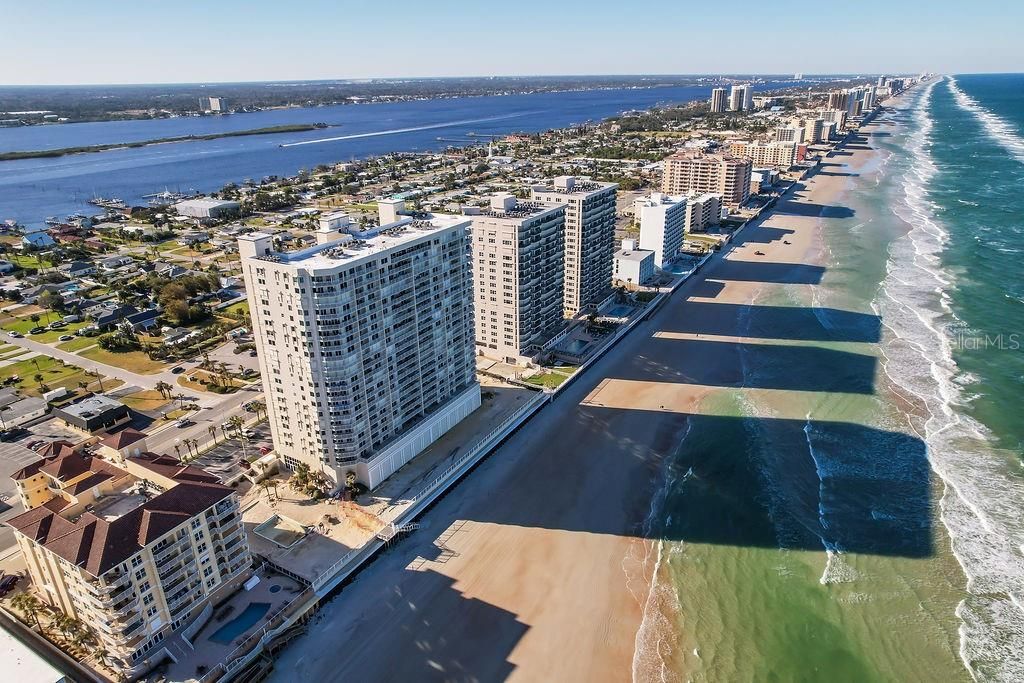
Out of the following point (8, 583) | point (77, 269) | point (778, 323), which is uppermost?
point (77, 269)

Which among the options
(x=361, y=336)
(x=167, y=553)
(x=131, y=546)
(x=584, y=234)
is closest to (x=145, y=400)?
(x=361, y=336)

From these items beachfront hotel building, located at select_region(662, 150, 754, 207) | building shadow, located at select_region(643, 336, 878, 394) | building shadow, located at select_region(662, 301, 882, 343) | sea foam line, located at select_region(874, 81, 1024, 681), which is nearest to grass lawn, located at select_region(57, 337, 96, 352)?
building shadow, located at select_region(643, 336, 878, 394)

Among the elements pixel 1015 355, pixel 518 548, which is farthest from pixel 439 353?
pixel 1015 355

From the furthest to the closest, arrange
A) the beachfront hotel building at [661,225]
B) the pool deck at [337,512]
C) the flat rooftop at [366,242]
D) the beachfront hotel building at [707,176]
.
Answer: the beachfront hotel building at [707,176] < the beachfront hotel building at [661,225] < the flat rooftop at [366,242] < the pool deck at [337,512]

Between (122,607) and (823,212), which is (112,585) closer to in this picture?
(122,607)

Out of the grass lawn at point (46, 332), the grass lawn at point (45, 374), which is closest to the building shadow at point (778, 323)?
the grass lawn at point (45, 374)

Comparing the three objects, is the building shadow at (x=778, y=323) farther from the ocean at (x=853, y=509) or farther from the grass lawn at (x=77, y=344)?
the grass lawn at (x=77, y=344)

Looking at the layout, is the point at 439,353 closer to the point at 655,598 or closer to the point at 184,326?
the point at 655,598
